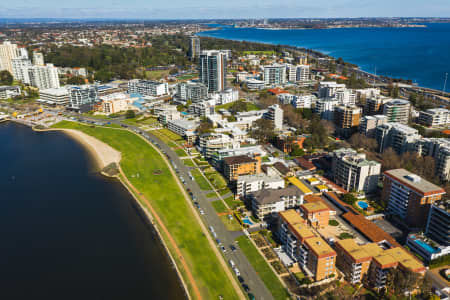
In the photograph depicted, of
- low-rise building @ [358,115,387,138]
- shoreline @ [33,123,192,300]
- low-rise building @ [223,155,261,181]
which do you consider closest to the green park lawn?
low-rise building @ [223,155,261,181]

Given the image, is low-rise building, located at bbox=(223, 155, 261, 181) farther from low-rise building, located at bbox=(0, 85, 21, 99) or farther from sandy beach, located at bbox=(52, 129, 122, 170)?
low-rise building, located at bbox=(0, 85, 21, 99)

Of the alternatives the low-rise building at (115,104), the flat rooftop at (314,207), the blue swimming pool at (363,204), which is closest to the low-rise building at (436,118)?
the blue swimming pool at (363,204)

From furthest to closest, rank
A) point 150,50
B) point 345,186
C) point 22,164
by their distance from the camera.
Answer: point 150,50 < point 22,164 < point 345,186

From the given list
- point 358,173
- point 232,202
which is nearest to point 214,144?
point 232,202

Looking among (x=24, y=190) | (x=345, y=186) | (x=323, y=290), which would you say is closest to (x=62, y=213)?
(x=24, y=190)

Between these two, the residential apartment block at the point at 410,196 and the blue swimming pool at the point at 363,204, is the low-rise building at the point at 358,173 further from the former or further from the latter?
the residential apartment block at the point at 410,196

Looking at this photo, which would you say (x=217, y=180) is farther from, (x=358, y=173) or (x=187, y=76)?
(x=187, y=76)

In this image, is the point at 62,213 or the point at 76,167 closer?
the point at 62,213

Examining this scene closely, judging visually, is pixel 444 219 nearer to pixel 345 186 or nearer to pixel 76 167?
pixel 345 186
